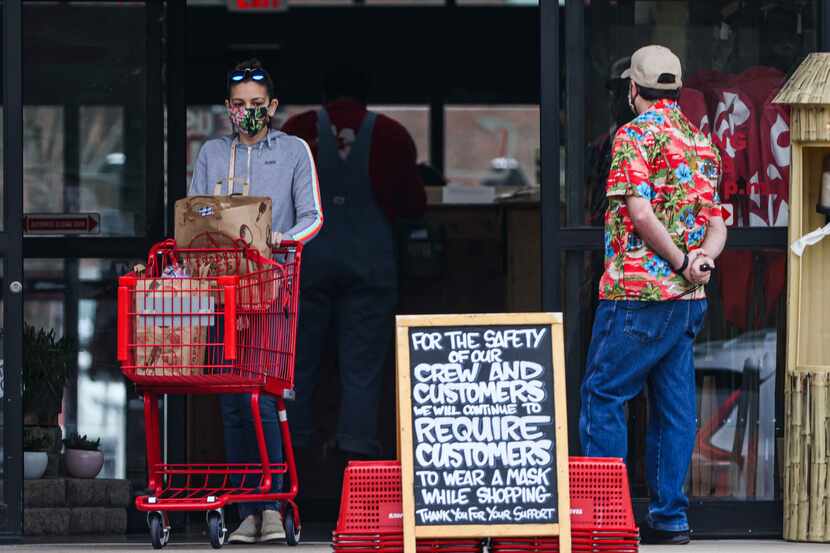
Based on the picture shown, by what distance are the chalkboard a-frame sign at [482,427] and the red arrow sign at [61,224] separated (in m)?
3.07

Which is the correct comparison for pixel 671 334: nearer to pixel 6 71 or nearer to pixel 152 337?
pixel 152 337

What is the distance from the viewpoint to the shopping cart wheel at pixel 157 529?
24.5ft

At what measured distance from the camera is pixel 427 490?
6605 millimetres

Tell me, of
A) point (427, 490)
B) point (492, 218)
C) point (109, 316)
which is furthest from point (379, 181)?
point (427, 490)

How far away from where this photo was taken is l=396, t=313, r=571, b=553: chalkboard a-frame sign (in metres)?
6.60

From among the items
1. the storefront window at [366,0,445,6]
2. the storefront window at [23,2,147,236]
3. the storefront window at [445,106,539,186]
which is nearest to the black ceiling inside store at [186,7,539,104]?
the storefront window at [366,0,445,6]

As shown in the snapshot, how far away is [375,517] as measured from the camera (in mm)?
6715

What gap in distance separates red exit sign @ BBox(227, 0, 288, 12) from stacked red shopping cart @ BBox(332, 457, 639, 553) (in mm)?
6089

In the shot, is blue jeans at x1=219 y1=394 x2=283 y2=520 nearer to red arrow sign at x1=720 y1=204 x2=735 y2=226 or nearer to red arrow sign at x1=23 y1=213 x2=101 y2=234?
red arrow sign at x1=23 y1=213 x2=101 y2=234

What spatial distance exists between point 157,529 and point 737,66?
10.6 ft

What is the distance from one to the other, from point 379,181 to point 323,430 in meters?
1.33

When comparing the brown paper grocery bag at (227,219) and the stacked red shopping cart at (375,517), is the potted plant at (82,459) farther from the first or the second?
the stacked red shopping cart at (375,517)

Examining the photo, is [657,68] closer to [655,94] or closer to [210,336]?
[655,94]

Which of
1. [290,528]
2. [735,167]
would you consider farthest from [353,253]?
[735,167]
